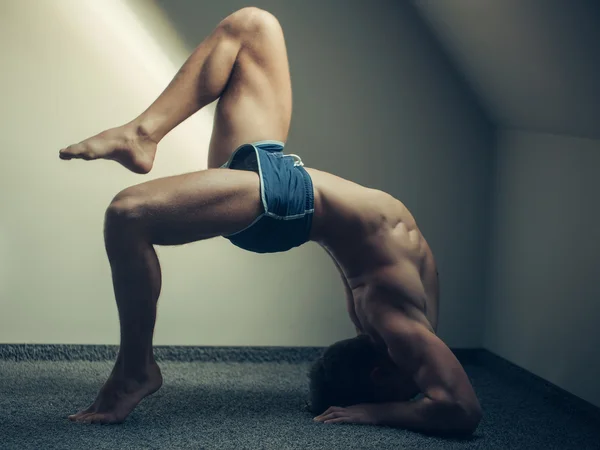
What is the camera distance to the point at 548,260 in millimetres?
2475

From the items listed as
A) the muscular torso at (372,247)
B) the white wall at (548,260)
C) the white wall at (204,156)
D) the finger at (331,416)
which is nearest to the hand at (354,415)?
the finger at (331,416)

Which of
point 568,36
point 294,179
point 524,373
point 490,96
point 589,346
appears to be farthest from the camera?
point 490,96

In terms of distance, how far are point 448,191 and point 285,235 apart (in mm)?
1166

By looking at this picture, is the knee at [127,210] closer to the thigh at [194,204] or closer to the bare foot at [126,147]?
the thigh at [194,204]

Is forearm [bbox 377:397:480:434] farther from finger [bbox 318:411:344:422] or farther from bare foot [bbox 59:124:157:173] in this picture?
bare foot [bbox 59:124:157:173]

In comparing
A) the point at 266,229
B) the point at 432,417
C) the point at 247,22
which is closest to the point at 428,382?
the point at 432,417

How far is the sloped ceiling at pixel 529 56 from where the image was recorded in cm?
196

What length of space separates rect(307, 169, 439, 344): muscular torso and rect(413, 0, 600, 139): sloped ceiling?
1.88 ft

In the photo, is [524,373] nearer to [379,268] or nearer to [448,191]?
[448,191]

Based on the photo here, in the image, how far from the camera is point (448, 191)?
288cm

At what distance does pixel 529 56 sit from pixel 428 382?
96cm

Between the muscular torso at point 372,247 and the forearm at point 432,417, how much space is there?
6.8 inches

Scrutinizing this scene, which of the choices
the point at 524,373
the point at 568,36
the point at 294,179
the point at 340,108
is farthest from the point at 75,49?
the point at 524,373

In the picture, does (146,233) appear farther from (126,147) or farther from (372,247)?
(372,247)
